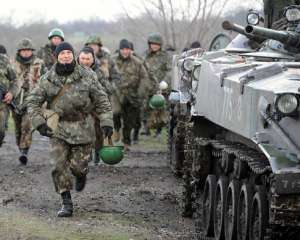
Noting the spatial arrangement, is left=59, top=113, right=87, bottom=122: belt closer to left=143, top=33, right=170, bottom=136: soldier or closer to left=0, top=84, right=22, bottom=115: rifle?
left=0, top=84, right=22, bottom=115: rifle

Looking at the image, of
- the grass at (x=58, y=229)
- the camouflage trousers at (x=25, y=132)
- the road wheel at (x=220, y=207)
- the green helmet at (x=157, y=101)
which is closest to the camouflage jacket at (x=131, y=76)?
the green helmet at (x=157, y=101)

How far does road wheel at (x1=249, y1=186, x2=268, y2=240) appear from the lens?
8.00 meters

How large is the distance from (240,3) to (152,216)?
1439 centimetres

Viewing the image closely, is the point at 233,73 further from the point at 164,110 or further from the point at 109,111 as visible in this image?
the point at 164,110

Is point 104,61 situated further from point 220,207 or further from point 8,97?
point 220,207

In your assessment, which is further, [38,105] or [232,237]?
[38,105]

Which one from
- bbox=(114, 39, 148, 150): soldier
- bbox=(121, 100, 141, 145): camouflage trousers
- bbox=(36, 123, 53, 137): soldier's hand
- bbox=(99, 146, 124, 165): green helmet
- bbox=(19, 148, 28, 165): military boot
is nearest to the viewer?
bbox=(36, 123, 53, 137): soldier's hand

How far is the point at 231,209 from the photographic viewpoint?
368 inches

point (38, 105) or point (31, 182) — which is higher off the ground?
point (38, 105)

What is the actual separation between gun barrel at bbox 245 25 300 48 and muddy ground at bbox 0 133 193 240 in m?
2.06

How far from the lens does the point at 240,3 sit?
24.9m

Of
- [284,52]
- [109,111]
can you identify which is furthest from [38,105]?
[284,52]

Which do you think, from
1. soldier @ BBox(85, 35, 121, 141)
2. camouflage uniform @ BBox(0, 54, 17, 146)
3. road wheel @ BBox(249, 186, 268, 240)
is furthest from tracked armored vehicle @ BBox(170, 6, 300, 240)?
soldier @ BBox(85, 35, 121, 141)

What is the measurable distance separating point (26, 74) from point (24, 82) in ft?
0.46
